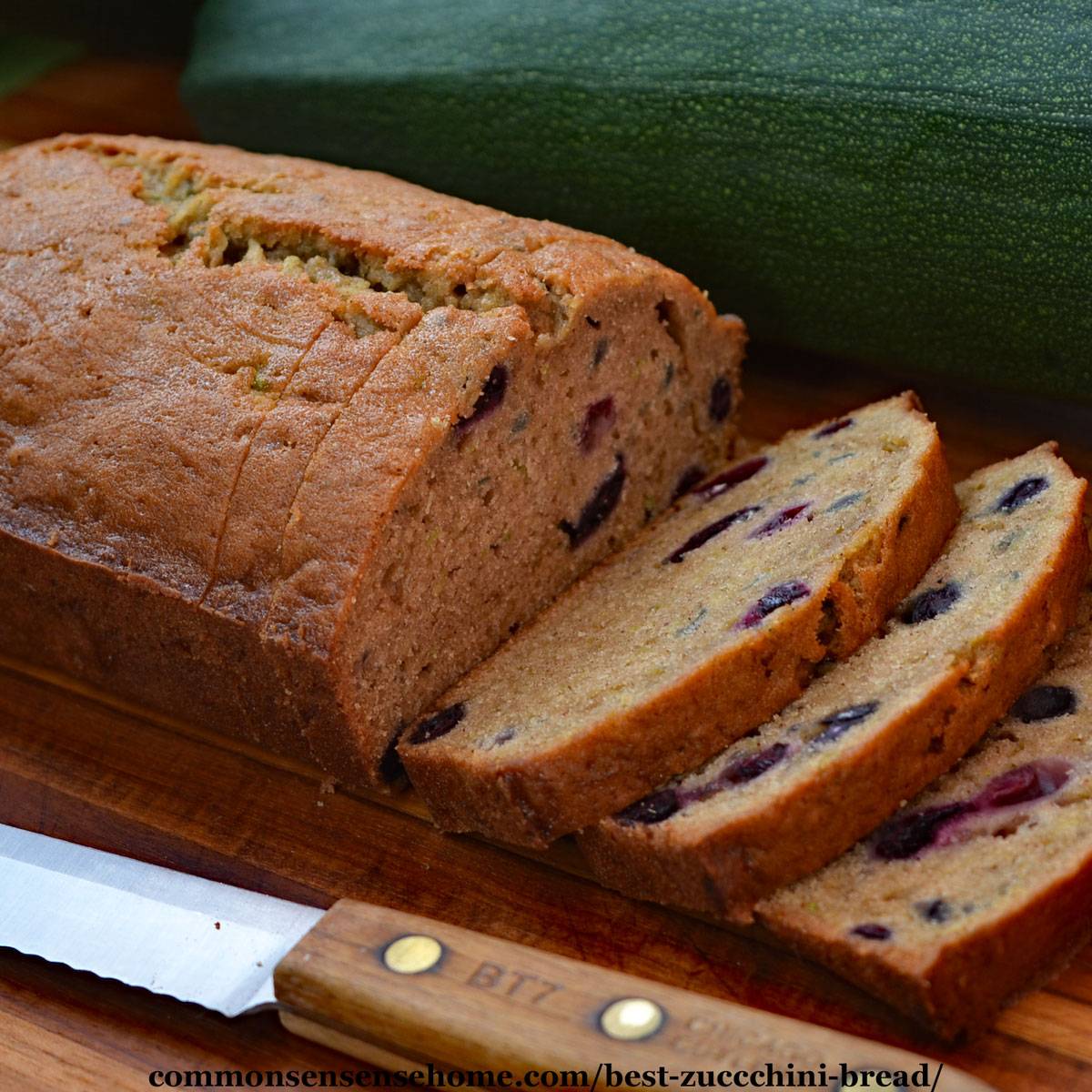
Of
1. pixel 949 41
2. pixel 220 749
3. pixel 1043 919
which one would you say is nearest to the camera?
pixel 1043 919

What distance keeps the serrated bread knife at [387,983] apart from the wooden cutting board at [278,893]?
11 cm

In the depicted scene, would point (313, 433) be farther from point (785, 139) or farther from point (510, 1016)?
point (785, 139)

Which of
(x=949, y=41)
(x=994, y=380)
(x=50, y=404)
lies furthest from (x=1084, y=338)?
(x=50, y=404)

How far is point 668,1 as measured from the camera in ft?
11.7

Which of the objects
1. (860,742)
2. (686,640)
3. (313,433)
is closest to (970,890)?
(860,742)

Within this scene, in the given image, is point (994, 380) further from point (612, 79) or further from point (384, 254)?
point (384, 254)

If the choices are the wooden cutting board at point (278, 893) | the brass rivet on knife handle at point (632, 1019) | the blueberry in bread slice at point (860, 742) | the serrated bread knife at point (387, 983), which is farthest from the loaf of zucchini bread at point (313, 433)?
the brass rivet on knife handle at point (632, 1019)

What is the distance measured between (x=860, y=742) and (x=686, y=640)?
1.43 ft

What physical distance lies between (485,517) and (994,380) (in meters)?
1.55

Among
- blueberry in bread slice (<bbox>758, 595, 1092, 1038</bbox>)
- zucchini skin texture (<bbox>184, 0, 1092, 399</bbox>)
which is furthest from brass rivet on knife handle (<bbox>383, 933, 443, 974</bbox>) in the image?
zucchini skin texture (<bbox>184, 0, 1092, 399</bbox>)

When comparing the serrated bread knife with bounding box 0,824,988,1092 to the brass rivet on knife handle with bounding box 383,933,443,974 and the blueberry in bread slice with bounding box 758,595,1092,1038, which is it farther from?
the blueberry in bread slice with bounding box 758,595,1092,1038

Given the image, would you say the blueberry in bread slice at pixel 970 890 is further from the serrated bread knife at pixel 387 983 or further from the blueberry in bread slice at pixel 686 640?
the blueberry in bread slice at pixel 686 640

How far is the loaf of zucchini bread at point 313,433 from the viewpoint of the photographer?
259cm

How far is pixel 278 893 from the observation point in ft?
8.63
